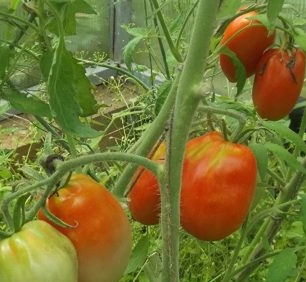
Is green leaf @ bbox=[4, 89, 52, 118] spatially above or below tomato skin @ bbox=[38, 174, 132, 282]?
above

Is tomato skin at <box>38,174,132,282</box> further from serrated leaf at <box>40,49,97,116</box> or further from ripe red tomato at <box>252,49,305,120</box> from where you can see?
ripe red tomato at <box>252,49,305,120</box>

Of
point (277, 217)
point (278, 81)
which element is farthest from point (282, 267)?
point (278, 81)

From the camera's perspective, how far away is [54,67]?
1.83 ft

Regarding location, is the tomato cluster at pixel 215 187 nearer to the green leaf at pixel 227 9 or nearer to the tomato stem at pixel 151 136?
the tomato stem at pixel 151 136

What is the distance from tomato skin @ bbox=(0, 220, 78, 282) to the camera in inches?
19.8

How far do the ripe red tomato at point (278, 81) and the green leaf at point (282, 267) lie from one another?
0.59 ft

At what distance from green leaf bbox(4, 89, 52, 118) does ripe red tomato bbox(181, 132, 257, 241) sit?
14 cm

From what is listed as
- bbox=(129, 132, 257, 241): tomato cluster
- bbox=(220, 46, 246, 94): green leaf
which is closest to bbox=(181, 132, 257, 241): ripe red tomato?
bbox=(129, 132, 257, 241): tomato cluster

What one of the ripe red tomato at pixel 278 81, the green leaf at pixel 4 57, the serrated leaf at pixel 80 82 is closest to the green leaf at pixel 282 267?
the ripe red tomato at pixel 278 81

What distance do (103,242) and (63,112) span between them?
114 millimetres

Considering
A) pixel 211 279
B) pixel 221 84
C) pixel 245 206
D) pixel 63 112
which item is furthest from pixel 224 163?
pixel 221 84

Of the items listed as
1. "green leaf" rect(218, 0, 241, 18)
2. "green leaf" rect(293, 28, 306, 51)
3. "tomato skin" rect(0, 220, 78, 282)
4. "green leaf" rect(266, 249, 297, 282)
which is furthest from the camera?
"green leaf" rect(266, 249, 297, 282)

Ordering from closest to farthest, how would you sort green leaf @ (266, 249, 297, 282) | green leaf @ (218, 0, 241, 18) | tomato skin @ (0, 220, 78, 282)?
tomato skin @ (0, 220, 78, 282), green leaf @ (218, 0, 241, 18), green leaf @ (266, 249, 297, 282)

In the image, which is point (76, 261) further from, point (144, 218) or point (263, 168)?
point (263, 168)
